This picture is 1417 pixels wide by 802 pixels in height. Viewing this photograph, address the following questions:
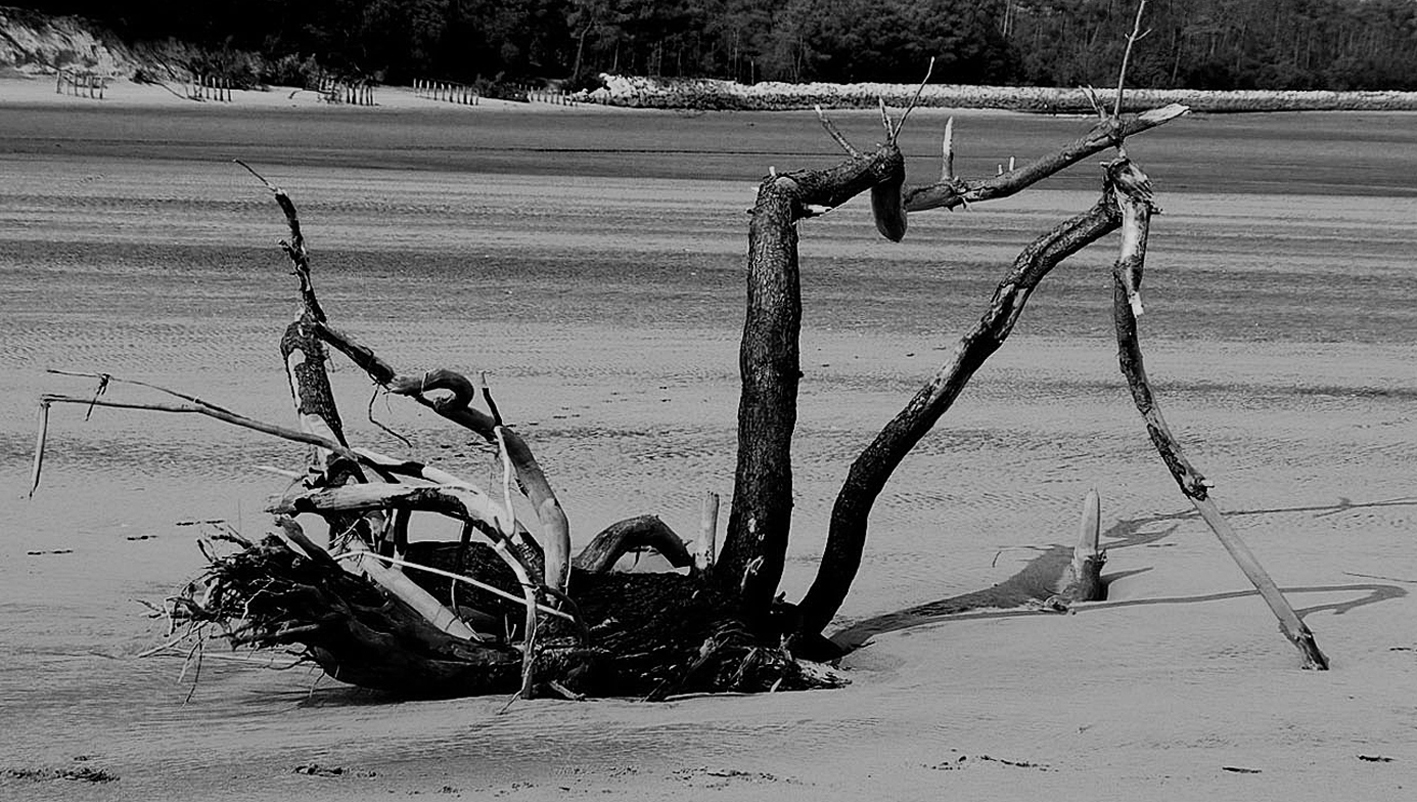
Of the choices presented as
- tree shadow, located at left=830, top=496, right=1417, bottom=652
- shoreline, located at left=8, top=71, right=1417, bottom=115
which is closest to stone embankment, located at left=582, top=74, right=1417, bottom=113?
shoreline, located at left=8, top=71, right=1417, bottom=115

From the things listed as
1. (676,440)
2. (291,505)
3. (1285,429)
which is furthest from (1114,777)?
(1285,429)

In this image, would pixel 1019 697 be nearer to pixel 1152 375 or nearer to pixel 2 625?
pixel 2 625

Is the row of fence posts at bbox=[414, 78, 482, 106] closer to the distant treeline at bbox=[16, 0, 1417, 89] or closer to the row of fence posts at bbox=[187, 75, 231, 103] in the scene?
the distant treeline at bbox=[16, 0, 1417, 89]

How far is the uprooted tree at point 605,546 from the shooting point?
4.65 m

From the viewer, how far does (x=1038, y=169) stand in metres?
5.54

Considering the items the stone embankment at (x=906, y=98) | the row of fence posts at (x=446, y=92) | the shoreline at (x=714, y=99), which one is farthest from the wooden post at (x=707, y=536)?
the stone embankment at (x=906, y=98)

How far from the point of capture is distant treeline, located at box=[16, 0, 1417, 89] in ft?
262

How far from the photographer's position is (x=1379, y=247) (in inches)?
773

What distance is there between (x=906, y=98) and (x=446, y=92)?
1090 inches

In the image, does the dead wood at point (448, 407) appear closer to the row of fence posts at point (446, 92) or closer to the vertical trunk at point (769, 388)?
the vertical trunk at point (769, 388)

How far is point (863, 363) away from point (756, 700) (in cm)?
667

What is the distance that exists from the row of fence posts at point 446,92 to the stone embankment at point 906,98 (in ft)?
24.3

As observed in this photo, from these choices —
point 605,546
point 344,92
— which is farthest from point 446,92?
point 605,546

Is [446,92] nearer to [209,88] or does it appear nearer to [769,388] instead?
[209,88]
